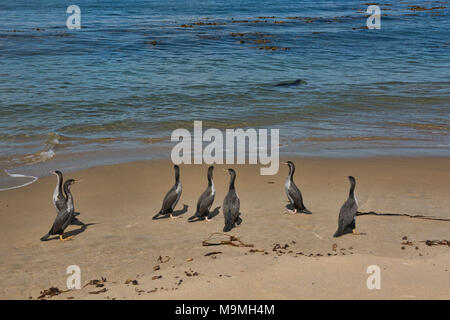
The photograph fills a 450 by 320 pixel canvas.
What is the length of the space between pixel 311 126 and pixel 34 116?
900 cm

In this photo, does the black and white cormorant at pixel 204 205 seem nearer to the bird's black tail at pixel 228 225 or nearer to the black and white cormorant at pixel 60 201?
the bird's black tail at pixel 228 225

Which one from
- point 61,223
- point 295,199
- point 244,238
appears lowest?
point 244,238

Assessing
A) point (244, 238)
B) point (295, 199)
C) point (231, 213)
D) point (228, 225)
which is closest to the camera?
point (244, 238)

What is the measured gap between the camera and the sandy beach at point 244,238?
6473 millimetres

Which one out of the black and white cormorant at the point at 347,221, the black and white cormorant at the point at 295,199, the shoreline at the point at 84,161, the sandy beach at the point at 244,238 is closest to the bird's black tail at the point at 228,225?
the sandy beach at the point at 244,238

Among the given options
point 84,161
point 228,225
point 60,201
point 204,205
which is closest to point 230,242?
point 228,225

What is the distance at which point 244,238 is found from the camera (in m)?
8.48

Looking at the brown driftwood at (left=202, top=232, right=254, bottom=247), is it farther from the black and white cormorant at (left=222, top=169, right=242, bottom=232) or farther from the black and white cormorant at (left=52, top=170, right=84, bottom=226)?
the black and white cormorant at (left=52, top=170, right=84, bottom=226)

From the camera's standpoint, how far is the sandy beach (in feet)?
21.2

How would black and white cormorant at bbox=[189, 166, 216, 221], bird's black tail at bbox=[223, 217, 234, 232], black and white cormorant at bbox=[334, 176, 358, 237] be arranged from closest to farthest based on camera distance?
1. black and white cormorant at bbox=[334, 176, 358, 237]
2. bird's black tail at bbox=[223, 217, 234, 232]
3. black and white cormorant at bbox=[189, 166, 216, 221]

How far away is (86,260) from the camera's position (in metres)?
7.88

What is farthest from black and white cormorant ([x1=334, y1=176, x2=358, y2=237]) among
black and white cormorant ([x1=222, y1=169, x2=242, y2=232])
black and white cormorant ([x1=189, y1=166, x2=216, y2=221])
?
black and white cormorant ([x1=189, y1=166, x2=216, y2=221])

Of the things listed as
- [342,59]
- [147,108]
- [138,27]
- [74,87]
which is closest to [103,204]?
[147,108]

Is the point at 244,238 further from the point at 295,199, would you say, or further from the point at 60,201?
the point at 60,201
